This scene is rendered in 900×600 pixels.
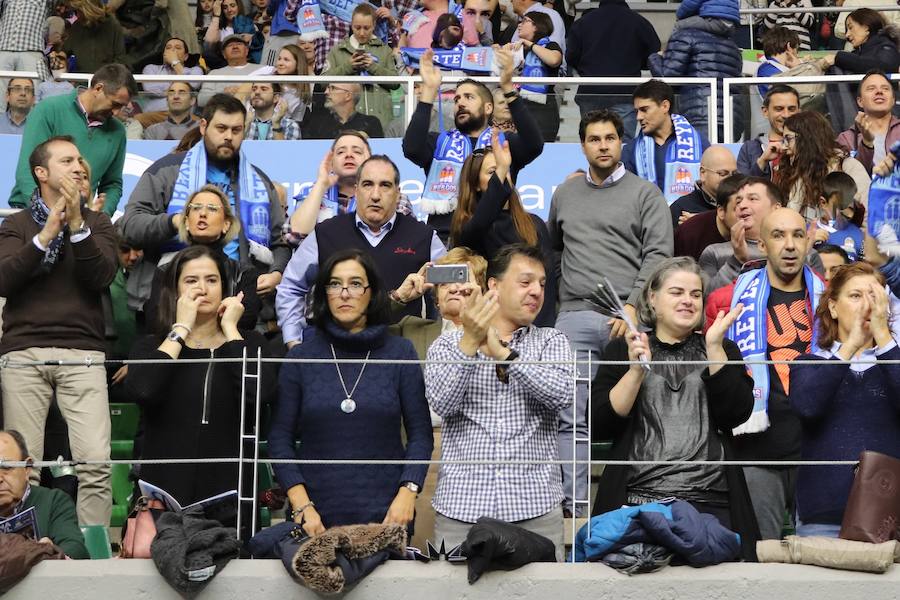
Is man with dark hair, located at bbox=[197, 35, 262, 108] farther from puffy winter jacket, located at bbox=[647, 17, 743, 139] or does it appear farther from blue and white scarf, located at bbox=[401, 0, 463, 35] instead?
puffy winter jacket, located at bbox=[647, 17, 743, 139]

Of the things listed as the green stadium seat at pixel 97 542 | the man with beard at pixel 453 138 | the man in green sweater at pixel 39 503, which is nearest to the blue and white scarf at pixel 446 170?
the man with beard at pixel 453 138

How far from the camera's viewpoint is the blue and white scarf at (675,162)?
1249 centimetres

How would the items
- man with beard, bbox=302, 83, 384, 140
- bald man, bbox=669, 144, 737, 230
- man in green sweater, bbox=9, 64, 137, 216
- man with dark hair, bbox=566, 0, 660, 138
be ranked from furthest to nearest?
man with dark hair, bbox=566, 0, 660, 138 → man with beard, bbox=302, 83, 384, 140 → bald man, bbox=669, 144, 737, 230 → man in green sweater, bbox=9, 64, 137, 216

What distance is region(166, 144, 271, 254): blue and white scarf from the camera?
10828 mm

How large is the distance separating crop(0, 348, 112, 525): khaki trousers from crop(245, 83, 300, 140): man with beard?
4.56 meters

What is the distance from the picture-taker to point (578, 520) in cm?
880

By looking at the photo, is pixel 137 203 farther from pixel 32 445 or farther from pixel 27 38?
pixel 27 38

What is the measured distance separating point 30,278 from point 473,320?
2915 mm

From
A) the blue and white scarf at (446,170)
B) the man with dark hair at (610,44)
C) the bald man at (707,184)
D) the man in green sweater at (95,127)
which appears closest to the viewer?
the blue and white scarf at (446,170)

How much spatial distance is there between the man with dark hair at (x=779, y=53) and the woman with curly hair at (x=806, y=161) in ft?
10.2

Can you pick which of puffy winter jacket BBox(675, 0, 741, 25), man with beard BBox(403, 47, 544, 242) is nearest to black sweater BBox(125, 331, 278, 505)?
man with beard BBox(403, 47, 544, 242)

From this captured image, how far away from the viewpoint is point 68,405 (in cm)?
924

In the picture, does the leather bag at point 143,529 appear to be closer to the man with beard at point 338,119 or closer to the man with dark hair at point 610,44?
the man with beard at point 338,119

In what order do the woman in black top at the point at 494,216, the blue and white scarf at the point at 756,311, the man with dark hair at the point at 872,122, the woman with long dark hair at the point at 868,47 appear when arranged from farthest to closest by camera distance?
the woman with long dark hair at the point at 868,47
the man with dark hair at the point at 872,122
the woman in black top at the point at 494,216
the blue and white scarf at the point at 756,311
